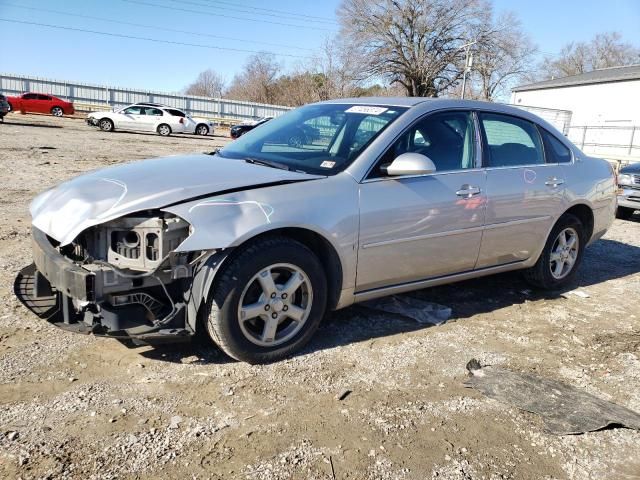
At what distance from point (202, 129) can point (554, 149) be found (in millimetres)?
28052

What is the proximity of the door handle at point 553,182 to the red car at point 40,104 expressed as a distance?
3538cm

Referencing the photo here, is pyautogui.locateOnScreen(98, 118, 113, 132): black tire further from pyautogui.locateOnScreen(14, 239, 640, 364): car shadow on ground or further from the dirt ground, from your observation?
pyautogui.locateOnScreen(14, 239, 640, 364): car shadow on ground

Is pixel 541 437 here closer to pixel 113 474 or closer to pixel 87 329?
pixel 113 474

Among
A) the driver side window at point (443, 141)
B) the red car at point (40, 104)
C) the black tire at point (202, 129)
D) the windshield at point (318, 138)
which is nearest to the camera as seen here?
the windshield at point (318, 138)

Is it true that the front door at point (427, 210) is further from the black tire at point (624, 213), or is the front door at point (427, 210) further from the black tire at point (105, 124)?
the black tire at point (105, 124)

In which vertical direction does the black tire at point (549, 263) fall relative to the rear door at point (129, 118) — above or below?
below

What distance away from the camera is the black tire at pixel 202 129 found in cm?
3055

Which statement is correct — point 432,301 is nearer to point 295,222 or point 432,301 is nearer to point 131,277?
point 295,222

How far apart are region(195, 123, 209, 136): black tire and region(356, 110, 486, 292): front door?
91.8ft

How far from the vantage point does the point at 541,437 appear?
2805mm

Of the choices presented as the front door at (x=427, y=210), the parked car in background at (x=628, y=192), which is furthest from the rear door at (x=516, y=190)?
the parked car in background at (x=628, y=192)

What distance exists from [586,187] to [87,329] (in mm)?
4502

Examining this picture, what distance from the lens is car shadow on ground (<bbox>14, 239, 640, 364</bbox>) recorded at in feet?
11.2

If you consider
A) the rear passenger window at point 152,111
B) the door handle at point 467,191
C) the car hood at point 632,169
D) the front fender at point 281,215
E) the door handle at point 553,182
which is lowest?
the front fender at point 281,215
